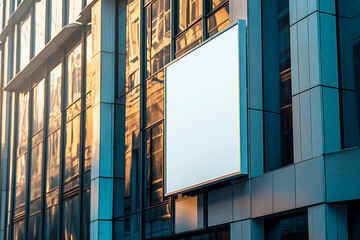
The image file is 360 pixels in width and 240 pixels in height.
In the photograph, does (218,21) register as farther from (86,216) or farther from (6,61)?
(6,61)

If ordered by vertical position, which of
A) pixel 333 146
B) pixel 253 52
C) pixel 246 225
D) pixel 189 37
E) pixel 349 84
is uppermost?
pixel 189 37

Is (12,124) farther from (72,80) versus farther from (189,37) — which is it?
(189,37)

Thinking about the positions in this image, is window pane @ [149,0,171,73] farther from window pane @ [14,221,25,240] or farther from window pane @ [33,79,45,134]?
window pane @ [14,221,25,240]

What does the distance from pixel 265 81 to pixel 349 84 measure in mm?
3133

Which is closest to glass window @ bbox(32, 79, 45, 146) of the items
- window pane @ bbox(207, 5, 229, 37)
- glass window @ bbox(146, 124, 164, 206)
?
glass window @ bbox(146, 124, 164, 206)

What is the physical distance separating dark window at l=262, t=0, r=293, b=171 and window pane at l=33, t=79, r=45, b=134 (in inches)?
803

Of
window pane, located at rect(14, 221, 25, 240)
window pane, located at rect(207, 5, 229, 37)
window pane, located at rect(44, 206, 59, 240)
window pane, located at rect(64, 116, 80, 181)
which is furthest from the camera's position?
window pane, located at rect(14, 221, 25, 240)

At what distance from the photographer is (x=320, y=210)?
15.2 meters

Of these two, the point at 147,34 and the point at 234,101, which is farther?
the point at 147,34

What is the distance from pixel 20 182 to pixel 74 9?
480 inches

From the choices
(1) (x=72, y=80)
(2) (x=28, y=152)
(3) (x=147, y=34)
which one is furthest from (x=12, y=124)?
(3) (x=147, y=34)

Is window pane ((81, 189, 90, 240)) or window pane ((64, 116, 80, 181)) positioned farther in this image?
window pane ((64, 116, 80, 181))

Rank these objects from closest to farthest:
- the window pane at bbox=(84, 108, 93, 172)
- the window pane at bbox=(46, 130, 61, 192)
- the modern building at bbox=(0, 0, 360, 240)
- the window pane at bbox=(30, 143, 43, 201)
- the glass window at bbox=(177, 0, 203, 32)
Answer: the modern building at bbox=(0, 0, 360, 240) → the glass window at bbox=(177, 0, 203, 32) → the window pane at bbox=(84, 108, 93, 172) → the window pane at bbox=(46, 130, 61, 192) → the window pane at bbox=(30, 143, 43, 201)

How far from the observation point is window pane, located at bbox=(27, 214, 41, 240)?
35.7 meters
